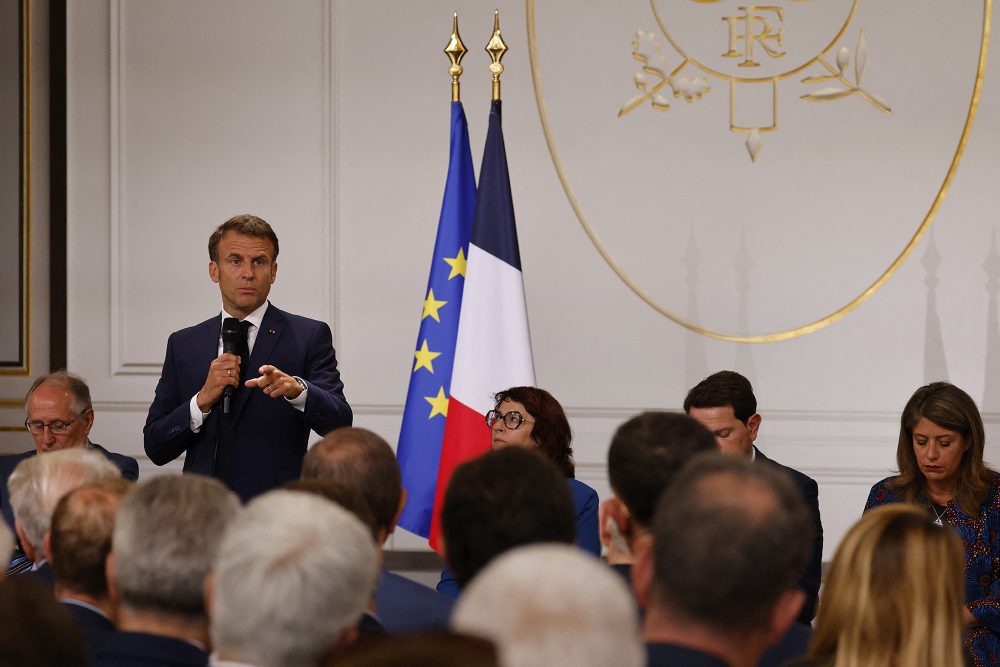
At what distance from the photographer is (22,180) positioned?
215 inches

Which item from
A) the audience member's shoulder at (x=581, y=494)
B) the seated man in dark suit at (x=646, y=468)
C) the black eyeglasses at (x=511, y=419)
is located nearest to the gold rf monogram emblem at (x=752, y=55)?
the black eyeglasses at (x=511, y=419)

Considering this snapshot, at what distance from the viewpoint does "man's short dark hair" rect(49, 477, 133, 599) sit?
6.38 ft

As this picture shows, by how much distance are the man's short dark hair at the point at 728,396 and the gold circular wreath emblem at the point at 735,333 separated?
1321 mm

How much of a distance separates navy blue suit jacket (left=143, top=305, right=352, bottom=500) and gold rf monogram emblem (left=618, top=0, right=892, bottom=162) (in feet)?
6.92

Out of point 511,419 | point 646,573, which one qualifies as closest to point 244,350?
point 511,419

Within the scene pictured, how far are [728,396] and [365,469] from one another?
5.71ft

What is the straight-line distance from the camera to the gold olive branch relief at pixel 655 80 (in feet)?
16.6

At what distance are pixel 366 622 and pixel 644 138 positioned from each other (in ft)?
11.7

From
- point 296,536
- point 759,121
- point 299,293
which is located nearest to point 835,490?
point 759,121

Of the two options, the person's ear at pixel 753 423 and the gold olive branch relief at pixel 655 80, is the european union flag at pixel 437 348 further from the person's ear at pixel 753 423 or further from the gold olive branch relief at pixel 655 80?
the person's ear at pixel 753 423

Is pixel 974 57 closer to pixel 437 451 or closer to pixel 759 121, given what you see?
pixel 759 121

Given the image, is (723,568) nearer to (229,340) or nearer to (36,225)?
(229,340)

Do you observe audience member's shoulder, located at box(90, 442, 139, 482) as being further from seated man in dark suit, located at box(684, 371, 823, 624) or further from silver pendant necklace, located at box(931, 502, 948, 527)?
silver pendant necklace, located at box(931, 502, 948, 527)

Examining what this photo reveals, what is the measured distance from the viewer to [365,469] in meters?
2.22
